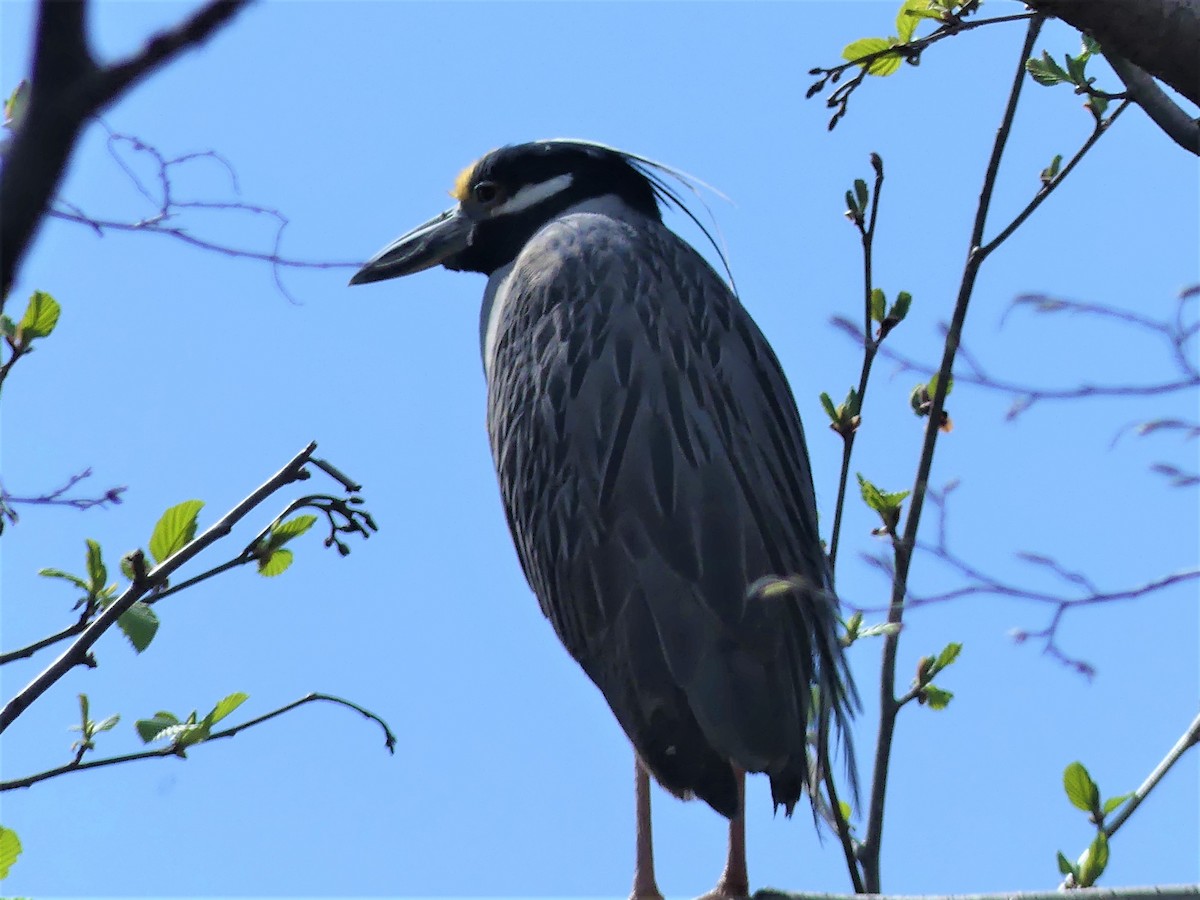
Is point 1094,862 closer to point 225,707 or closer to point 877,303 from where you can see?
point 877,303

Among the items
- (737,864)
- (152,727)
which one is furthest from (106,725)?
(737,864)

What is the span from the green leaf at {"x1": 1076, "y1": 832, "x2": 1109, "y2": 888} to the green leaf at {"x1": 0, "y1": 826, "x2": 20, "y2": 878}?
1519mm

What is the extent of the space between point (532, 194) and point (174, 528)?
1.65m

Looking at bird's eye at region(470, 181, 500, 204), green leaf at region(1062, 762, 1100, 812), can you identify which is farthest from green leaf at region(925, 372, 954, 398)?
bird's eye at region(470, 181, 500, 204)

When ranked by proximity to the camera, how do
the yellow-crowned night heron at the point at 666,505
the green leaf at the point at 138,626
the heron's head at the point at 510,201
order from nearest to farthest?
the green leaf at the point at 138,626
the yellow-crowned night heron at the point at 666,505
the heron's head at the point at 510,201

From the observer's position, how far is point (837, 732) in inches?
104

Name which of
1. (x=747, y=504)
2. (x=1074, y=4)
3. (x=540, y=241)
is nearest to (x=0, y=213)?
(x=1074, y=4)

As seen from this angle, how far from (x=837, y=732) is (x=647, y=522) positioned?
563 mm

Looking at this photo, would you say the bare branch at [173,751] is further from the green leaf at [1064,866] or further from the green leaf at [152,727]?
the green leaf at [1064,866]

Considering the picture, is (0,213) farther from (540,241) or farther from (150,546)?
(540,241)

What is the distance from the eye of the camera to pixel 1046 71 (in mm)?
2371

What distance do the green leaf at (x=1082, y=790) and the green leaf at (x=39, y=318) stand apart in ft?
5.63

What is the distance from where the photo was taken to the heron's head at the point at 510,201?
11.5ft

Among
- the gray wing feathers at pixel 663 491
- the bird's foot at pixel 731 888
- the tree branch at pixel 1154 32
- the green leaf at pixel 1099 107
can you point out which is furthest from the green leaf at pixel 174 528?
the green leaf at pixel 1099 107
